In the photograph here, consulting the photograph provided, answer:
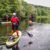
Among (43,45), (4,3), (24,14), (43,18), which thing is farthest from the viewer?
(43,18)

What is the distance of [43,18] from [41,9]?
147cm

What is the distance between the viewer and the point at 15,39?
16.3 metres

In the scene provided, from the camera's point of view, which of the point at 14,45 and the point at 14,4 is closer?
the point at 14,45

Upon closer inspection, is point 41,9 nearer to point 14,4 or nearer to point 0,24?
point 14,4

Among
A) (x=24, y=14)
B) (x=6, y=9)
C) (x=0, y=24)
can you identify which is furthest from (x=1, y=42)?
(x=24, y=14)

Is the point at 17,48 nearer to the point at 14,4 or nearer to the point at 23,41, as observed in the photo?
the point at 23,41

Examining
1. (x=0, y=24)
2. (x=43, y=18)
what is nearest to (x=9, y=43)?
(x=0, y=24)

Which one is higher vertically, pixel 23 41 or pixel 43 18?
pixel 23 41

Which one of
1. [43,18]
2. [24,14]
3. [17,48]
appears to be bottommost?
[43,18]

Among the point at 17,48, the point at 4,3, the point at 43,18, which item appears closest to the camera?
the point at 17,48

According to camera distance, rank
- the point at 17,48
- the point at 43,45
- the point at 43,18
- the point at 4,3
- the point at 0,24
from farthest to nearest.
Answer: the point at 43,18 → the point at 4,3 → the point at 0,24 → the point at 43,45 → the point at 17,48

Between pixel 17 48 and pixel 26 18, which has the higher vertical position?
pixel 17 48

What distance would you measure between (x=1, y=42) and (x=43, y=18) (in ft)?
71.6

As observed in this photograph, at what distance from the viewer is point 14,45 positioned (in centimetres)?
1577
